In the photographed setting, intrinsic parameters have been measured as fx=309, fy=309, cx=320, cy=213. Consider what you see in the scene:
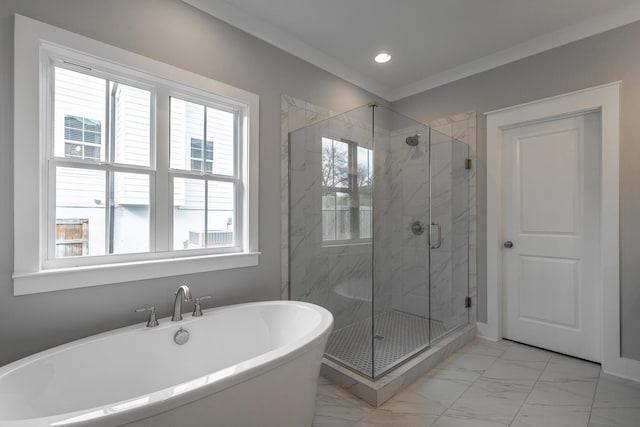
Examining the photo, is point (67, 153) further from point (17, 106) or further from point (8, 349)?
point (8, 349)

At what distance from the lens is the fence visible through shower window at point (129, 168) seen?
66.2 inches

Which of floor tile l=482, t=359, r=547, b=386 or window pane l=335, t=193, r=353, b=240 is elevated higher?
window pane l=335, t=193, r=353, b=240

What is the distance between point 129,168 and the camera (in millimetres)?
Answer: 1858

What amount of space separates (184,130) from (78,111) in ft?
1.88

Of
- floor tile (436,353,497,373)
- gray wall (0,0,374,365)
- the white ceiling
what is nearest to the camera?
gray wall (0,0,374,365)

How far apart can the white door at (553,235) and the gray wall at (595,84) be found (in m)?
0.19

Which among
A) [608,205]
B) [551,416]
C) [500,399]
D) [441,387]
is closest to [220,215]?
[441,387]

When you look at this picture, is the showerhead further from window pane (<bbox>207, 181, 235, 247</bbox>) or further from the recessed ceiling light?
window pane (<bbox>207, 181, 235, 247</bbox>)

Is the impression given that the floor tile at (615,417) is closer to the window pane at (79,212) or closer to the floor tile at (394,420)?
the floor tile at (394,420)

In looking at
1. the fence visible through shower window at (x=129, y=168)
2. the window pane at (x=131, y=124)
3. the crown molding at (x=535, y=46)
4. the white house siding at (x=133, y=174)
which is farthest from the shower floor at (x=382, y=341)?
the crown molding at (x=535, y=46)

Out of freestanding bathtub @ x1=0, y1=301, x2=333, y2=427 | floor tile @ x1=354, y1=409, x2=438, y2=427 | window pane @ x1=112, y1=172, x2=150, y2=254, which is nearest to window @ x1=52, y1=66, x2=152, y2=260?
window pane @ x1=112, y1=172, x2=150, y2=254

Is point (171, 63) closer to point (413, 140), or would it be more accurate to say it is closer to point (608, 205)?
point (413, 140)

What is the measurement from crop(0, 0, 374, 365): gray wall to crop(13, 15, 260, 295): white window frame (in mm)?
42

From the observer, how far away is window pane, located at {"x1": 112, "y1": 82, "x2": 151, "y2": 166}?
1844mm
